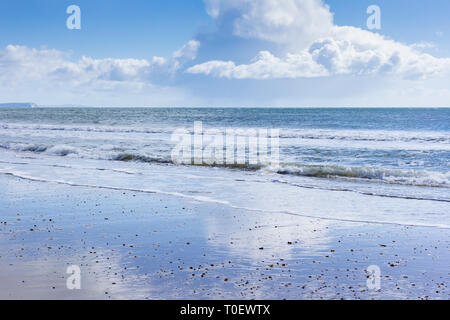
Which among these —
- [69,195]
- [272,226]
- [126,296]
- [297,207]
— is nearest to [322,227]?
[272,226]

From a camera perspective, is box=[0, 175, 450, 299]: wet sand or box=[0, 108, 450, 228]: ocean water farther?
box=[0, 108, 450, 228]: ocean water

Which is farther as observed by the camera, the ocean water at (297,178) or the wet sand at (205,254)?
the ocean water at (297,178)

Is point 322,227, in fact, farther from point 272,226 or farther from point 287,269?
point 287,269

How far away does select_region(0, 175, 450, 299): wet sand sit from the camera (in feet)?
19.9

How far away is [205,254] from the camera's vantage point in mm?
7633

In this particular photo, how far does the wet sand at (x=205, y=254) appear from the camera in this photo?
19.9 ft

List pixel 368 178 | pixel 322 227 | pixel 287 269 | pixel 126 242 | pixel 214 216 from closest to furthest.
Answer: pixel 287 269
pixel 126 242
pixel 322 227
pixel 214 216
pixel 368 178

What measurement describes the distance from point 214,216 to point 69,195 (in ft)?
16.2

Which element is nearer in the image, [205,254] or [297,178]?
[205,254]

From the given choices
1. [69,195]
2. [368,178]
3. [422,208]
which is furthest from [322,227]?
[368,178]

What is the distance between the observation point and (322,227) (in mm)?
9766

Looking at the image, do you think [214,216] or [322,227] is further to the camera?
[214,216]
